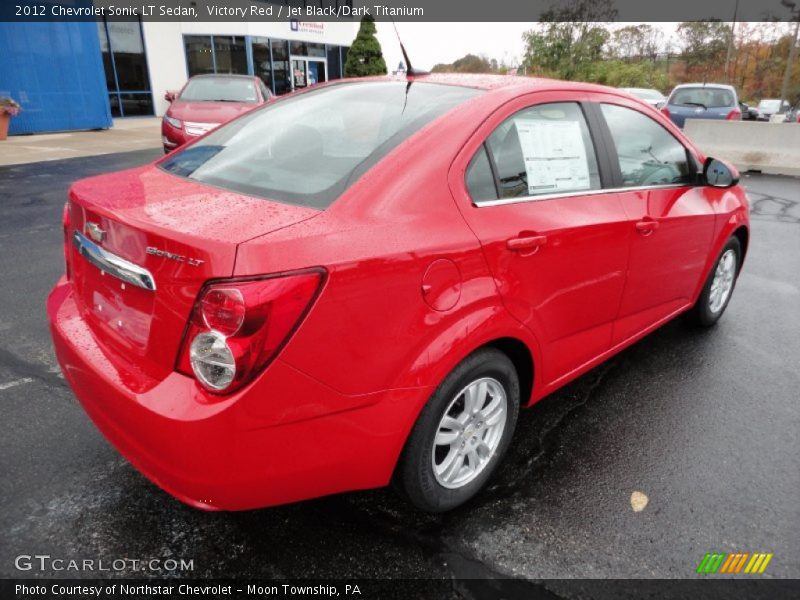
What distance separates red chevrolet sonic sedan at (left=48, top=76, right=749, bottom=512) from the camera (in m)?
1.71

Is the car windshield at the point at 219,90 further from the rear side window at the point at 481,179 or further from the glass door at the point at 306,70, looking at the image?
the glass door at the point at 306,70

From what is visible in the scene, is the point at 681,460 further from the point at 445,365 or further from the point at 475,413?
the point at 445,365

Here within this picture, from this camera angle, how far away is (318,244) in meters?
1.75

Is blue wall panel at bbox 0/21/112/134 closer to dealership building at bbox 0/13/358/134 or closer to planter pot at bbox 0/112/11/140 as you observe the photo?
dealership building at bbox 0/13/358/134

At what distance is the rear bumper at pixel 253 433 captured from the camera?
1692 millimetres

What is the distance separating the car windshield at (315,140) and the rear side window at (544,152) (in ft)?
0.83

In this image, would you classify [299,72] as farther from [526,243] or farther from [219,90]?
[526,243]

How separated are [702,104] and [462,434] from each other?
1417cm

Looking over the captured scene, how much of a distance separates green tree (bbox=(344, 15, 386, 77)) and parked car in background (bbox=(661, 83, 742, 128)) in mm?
16420

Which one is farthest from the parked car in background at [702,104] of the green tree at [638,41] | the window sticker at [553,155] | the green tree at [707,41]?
the green tree at [638,41]

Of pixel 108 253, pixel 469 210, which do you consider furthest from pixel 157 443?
pixel 469 210

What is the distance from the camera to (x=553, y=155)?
2637mm

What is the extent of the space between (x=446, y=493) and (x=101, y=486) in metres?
1.43

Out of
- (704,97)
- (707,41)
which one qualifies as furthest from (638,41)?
(704,97)
